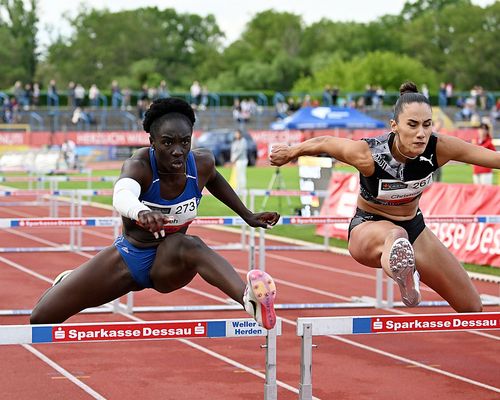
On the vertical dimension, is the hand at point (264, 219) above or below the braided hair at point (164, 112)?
below

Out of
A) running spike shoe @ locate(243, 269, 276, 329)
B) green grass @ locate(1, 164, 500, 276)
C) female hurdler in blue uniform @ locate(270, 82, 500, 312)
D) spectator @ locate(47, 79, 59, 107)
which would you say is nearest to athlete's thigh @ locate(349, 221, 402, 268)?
female hurdler in blue uniform @ locate(270, 82, 500, 312)

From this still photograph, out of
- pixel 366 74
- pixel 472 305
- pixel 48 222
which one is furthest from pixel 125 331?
pixel 366 74

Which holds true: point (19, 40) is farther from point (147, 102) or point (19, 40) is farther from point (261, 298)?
point (261, 298)

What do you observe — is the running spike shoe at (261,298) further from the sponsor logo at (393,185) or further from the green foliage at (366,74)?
the green foliage at (366,74)

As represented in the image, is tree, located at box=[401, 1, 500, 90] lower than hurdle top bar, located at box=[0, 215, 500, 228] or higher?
higher

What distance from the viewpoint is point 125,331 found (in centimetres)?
511

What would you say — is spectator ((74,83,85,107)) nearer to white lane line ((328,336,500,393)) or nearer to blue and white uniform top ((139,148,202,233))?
white lane line ((328,336,500,393))

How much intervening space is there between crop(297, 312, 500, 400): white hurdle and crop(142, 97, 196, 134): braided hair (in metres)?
1.29

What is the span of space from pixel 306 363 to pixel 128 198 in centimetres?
123

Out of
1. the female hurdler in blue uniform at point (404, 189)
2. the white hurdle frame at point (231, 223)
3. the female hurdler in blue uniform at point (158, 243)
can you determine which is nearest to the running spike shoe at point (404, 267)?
the female hurdler in blue uniform at point (404, 189)

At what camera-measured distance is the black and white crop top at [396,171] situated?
6.41 meters

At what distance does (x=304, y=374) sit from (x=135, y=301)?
618cm

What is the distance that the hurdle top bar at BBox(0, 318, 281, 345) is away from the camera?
5020 millimetres

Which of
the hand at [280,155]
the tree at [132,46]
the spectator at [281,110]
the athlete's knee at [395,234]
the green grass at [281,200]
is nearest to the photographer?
the hand at [280,155]
